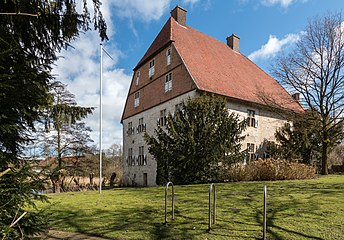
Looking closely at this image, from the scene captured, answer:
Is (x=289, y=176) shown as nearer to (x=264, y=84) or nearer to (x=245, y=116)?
(x=245, y=116)

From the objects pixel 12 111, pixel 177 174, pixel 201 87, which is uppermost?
pixel 201 87

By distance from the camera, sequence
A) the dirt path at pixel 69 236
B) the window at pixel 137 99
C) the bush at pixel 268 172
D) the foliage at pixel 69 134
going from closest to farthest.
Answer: the dirt path at pixel 69 236
the bush at pixel 268 172
the foliage at pixel 69 134
the window at pixel 137 99

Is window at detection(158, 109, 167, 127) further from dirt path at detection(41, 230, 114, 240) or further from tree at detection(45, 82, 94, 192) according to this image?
dirt path at detection(41, 230, 114, 240)

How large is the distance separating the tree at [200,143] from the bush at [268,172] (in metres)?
1.06

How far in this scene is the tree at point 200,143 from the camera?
16328 millimetres

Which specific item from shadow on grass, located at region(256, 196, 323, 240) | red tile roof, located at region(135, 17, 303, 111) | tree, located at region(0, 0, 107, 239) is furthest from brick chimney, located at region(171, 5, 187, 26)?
tree, located at region(0, 0, 107, 239)

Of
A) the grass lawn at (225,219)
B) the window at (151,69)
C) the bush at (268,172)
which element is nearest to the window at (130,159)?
the window at (151,69)

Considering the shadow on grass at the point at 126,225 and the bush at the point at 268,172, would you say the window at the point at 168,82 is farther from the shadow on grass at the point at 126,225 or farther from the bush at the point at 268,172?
the shadow on grass at the point at 126,225

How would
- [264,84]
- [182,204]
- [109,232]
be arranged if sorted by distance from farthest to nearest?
[264,84] < [182,204] < [109,232]

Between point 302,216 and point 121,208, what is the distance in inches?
209

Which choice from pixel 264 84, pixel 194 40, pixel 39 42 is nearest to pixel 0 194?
pixel 39 42

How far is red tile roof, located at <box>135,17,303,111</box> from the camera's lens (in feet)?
70.5

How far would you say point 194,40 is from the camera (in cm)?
2539

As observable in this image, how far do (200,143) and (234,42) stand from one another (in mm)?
18538
